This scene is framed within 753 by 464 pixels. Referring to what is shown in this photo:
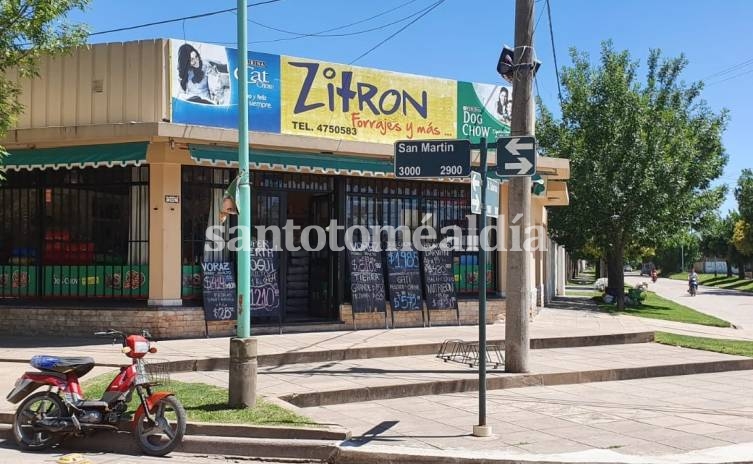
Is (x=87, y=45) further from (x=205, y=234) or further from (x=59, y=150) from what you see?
(x=205, y=234)

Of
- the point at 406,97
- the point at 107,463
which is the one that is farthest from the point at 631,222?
the point at 107,463

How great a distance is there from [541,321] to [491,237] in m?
2.66

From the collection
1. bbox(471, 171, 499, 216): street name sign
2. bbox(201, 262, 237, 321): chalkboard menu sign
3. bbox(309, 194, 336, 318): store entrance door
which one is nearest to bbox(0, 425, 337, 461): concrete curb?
bbox(471, 171, 499, 216): street name sign

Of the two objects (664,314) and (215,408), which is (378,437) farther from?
(664,314)

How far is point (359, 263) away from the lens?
15.0 m

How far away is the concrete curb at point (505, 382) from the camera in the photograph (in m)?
8.99

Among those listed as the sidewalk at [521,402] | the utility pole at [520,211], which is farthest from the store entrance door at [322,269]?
the utility pole at [520,211]

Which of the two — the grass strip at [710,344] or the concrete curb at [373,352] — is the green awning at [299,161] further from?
A: the grass strip at [710,344]

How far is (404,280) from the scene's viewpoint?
50.7 feet

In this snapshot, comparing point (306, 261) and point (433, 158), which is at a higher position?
point (433, 158)

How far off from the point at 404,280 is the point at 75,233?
6892 millimetres

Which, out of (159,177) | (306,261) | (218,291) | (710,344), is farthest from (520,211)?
(710,344)

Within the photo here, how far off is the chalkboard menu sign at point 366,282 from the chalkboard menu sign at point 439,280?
116 centimetres

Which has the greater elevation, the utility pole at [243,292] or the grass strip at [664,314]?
the utility pole at [243,292]
